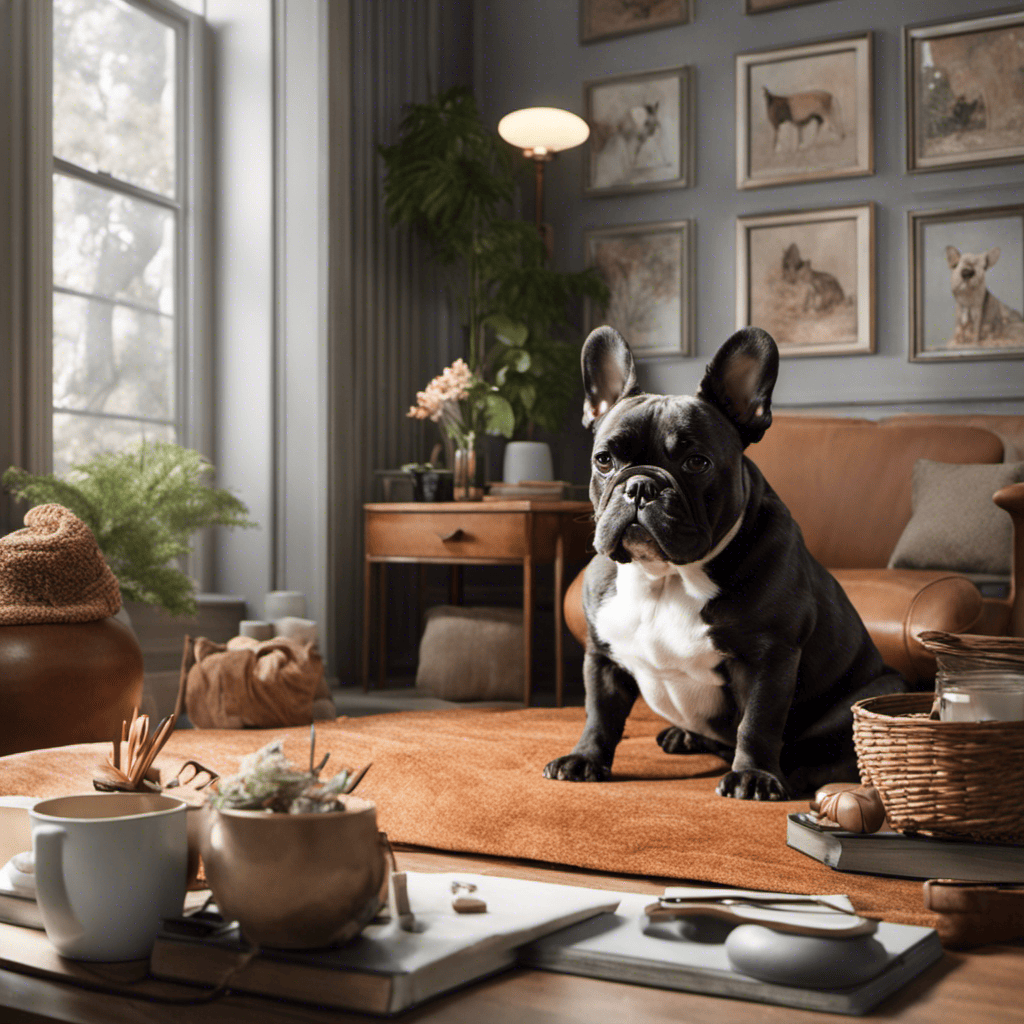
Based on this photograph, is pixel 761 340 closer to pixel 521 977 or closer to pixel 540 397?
pixel 521 977

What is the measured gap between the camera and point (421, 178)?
435 cm

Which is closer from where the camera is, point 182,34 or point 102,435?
point 102,435

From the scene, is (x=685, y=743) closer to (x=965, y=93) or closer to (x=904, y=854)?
Answer: (x=904, y=854)

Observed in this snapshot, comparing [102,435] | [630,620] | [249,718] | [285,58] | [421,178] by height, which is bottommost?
[249,718]

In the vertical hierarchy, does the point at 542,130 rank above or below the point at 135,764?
above

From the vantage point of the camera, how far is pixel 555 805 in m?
1.71

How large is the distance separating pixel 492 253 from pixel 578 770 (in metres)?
2.82

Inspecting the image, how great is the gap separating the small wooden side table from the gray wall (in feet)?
3.43

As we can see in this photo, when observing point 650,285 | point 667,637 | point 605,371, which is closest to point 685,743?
point 667,637

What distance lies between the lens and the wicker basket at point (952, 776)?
1.11 meters

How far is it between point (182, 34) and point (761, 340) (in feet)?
11.1

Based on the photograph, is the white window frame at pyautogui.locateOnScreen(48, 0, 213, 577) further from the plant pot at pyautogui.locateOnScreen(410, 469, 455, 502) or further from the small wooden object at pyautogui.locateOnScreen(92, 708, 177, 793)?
the small wooden object at pyautogui.locateOnScreen(92, 708, 177, 793)

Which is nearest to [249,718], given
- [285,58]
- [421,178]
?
[421,178]

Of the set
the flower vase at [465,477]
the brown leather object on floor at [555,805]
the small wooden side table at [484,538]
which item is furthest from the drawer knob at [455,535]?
the brown leather object on floor at [555,805]
